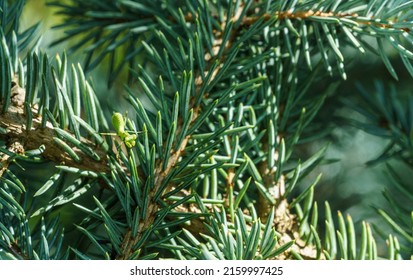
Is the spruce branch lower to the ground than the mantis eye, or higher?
lower

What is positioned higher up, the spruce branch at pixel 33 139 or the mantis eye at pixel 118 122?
the mantis eye at pixel 118 122

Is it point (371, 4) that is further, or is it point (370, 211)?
point (370, 211)

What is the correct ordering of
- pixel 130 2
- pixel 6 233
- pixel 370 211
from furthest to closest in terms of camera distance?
pixel 370 211, pixel 130 2, pixel 6 233

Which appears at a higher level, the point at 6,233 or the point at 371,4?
the point at 371,4

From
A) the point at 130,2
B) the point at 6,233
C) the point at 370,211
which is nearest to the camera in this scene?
the point at 6,233

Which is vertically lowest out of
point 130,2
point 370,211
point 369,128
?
point 370,211
